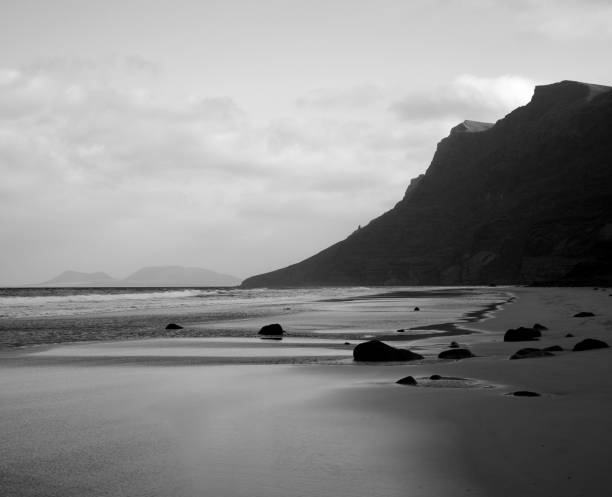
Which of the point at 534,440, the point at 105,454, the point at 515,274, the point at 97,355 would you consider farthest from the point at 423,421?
the point at 515,274

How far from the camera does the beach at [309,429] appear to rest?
232 inches

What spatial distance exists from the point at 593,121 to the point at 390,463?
214 meters

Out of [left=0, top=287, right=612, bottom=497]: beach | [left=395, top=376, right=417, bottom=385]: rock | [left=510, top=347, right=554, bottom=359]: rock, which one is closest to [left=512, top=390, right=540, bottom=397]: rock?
[left=0, top=287, right=612, bottom=497]: beach

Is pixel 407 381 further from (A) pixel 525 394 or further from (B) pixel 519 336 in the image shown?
(B) pixel 519 336

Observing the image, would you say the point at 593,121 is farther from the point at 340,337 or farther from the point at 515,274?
the point at 340,337

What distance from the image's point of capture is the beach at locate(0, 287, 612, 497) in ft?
19.4

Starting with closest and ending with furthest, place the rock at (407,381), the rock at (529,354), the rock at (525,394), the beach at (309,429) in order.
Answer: the beach at (309,429), the rock at (525,394), the rock at (407,381), the rock at (529,354)

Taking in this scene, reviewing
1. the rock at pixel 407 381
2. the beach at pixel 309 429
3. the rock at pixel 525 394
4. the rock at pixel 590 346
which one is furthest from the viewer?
the rock at pixel 590 346

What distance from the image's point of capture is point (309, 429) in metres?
8.21

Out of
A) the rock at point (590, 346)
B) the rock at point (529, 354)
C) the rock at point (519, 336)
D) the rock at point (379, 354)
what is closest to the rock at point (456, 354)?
the rock at point (379, 354)

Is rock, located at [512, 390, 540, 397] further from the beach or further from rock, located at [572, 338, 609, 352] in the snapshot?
rock, located at [572, 338, 609, 352]

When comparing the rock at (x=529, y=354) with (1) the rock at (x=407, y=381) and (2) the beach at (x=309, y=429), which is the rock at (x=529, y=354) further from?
(1) the rock at (x=407, y=381)

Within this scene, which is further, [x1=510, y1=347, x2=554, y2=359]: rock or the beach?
[x1=510, y1=347, x2=554, y2=359]: rock

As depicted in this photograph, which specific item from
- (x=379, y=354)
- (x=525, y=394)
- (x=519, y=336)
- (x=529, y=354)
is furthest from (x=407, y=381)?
(x=519, y=336)
